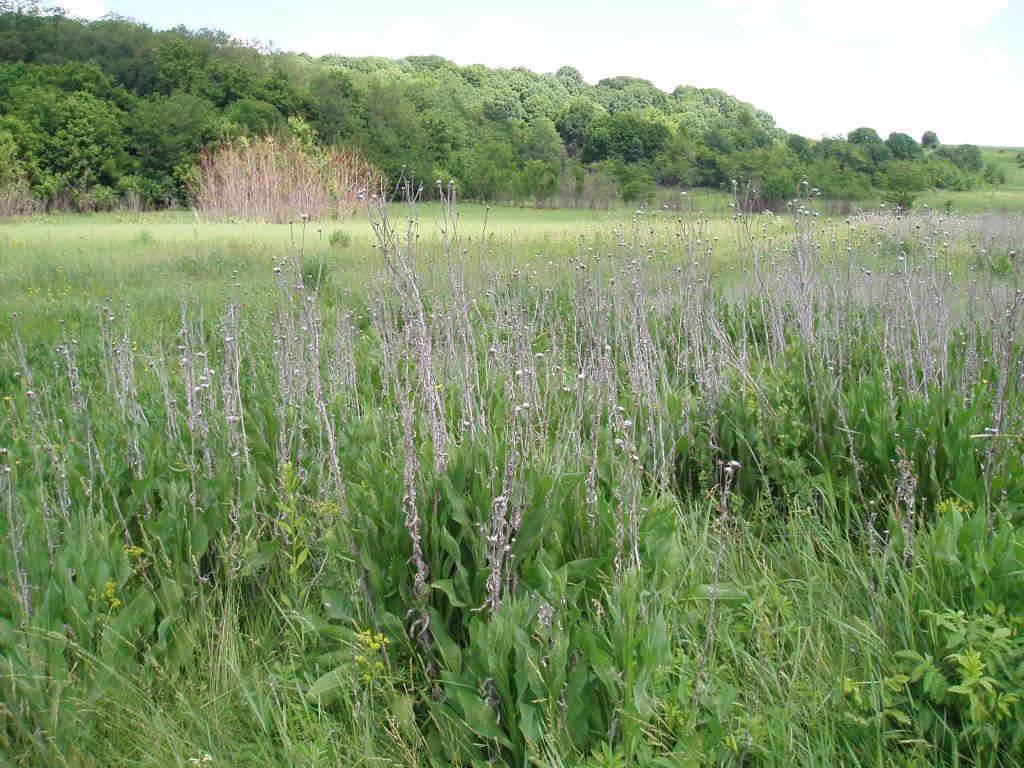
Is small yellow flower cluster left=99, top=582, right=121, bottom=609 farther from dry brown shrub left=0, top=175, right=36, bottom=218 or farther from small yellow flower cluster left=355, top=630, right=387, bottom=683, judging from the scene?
dry brown shrub left=0, top=175, right=36, bottom=218

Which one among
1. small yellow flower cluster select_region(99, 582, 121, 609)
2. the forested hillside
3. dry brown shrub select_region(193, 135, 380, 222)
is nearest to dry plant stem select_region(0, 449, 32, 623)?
small yellow flower cluster select_region(99, 582, 121, 609)

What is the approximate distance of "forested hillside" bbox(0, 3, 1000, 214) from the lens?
3934 cm

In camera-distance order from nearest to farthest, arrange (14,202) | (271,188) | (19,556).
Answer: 1. (19,556)
2. (271,188)
3. (14,202)

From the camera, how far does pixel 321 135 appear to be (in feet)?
156

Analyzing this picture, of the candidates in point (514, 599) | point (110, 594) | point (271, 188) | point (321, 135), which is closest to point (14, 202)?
point (271, 188)

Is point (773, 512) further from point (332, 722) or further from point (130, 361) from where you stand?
point (130, 361)

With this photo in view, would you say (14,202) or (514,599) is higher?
(14,202)

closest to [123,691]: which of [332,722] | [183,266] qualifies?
[332,722]

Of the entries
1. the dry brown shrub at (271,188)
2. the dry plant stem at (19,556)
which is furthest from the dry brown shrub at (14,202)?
the dry plant stem at (19,556)

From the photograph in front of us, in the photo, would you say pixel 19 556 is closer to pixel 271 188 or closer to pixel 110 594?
pixel 110 594

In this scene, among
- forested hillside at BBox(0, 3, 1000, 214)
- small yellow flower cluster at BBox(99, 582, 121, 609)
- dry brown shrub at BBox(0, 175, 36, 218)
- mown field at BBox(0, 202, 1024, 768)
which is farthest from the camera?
Answer: forested hillside at BBox(0, 3, 1000, 214)

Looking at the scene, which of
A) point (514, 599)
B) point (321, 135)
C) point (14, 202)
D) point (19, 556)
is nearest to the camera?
point (514, 599)

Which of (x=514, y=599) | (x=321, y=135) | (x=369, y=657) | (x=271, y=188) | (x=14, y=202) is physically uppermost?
(x=321, y=135)

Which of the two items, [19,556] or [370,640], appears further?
[19,556]
